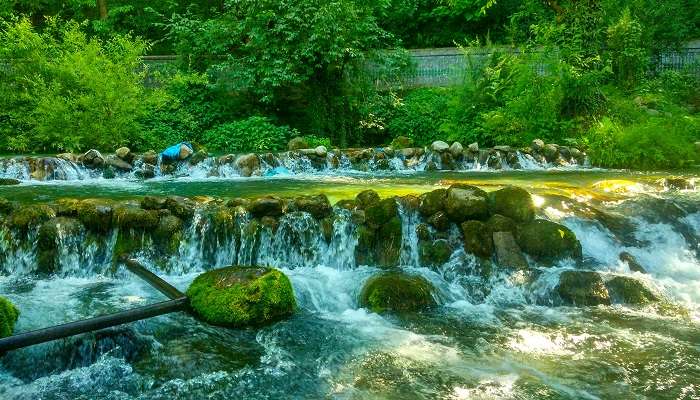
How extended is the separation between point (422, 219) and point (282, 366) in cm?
309

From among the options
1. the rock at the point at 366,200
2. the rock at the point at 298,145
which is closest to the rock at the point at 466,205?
the rock at the point at 366,200

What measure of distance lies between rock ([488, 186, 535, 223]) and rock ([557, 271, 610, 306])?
96 centimetres

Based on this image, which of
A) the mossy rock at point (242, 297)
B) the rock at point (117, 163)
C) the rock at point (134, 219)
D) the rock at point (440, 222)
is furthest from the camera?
the rock at point (117, 163)

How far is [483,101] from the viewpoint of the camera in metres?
14.4

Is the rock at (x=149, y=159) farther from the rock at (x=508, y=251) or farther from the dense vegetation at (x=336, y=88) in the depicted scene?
the rock at (x=508, y=251)

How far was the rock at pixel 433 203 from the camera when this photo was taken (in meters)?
6.81

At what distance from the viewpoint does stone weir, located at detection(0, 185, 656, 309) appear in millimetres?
6348

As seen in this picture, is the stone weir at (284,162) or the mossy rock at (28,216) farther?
the stone weir at (284,162)

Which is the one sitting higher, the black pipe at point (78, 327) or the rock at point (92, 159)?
the rock at point (92, 159)

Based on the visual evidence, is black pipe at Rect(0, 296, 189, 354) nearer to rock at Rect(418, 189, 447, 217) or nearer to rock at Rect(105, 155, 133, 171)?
rock at Rect(418, 189, 447, 217)

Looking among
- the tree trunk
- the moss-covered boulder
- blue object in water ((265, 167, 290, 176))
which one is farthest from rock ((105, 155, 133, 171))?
the tree trunk

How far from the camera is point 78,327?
13.3ft

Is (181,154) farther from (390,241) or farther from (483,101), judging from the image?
(483,101)

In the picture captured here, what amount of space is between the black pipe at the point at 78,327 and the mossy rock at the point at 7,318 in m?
0.44
